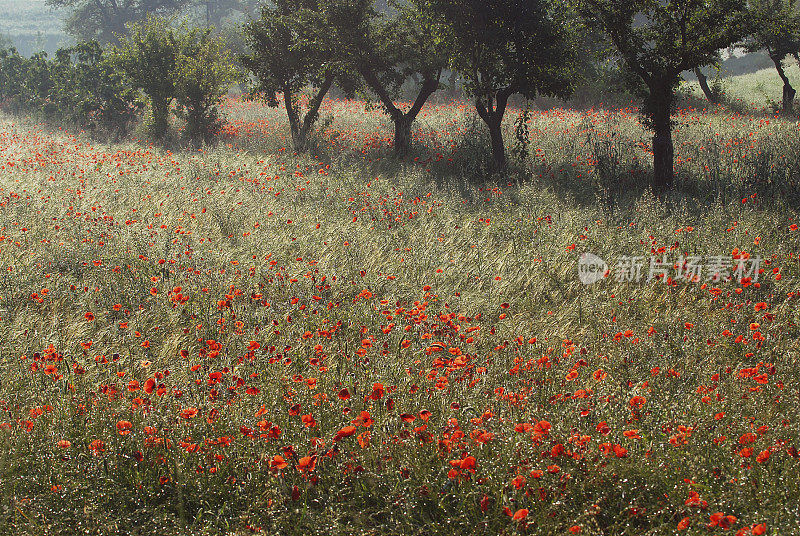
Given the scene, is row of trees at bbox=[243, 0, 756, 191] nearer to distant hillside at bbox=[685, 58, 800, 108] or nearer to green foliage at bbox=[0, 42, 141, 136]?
green foliage at bbox=[0, 42, 141, 136]

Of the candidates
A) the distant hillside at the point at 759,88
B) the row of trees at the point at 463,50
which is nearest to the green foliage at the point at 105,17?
the row of trees at the point at 463,50

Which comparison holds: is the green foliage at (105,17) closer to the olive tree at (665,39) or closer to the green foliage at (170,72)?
the green foliage at (170,72)

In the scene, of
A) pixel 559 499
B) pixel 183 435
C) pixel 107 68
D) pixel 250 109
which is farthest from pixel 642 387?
pixel 250 109

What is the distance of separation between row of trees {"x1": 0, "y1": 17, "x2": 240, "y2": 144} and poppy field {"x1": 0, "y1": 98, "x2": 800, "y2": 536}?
26.1 ft

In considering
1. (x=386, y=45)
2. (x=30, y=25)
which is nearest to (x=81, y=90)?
(x=386, y=45)

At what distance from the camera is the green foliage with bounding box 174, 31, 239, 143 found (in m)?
17.1

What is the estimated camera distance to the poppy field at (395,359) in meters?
2.71

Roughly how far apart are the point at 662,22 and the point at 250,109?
18736 mm

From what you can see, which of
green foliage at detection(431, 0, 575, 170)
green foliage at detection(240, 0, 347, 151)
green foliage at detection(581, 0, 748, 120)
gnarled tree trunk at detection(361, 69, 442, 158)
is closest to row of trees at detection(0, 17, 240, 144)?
green foliage at detection(240, 0, 347, 151)

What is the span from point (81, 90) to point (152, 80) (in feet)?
14.2

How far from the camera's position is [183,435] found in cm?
312

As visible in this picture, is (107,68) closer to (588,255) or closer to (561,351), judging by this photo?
(588,255)

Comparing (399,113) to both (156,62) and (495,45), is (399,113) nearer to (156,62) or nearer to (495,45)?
(495,45)

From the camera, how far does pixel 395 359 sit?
405 centimetres
